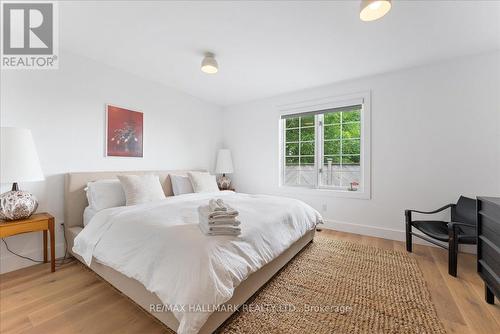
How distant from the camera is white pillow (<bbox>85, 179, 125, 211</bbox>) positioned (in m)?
2.33

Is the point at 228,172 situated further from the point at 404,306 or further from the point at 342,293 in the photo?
the point at 404,306

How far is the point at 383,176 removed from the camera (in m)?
3.13

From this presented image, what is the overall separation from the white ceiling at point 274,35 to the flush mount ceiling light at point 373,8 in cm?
25

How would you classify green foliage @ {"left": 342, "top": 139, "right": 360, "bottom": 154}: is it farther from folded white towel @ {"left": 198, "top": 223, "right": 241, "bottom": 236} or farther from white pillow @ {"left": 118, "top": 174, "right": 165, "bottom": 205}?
white pillow @ {"left": 118, "top": 174, "right": 165, "bottom": 205}

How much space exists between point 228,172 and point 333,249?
2.52m

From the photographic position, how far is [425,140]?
2.84m

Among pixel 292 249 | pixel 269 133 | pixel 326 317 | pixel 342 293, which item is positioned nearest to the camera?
pixel 326 317

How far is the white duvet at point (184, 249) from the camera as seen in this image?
3.84 feet

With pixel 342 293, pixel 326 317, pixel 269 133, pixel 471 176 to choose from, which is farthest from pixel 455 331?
pixel 269 133

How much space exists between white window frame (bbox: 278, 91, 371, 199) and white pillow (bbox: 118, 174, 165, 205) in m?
2.33

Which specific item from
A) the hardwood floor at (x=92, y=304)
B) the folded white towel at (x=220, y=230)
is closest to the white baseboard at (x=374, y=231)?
the hardwood floor at (x=92, y=304)

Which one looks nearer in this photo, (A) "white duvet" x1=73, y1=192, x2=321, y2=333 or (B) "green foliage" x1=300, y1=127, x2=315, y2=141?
(A) "white duvet" x1=73, y1=192, x2=321, y2=333

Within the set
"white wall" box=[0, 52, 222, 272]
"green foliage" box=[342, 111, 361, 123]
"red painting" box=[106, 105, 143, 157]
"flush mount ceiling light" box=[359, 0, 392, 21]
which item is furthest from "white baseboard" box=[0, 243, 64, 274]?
"green foliage" box=[342, 111, 361, 123]

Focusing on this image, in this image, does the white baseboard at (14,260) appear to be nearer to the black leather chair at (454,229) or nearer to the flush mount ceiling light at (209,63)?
the flush mount ceiling light at (209,63)
